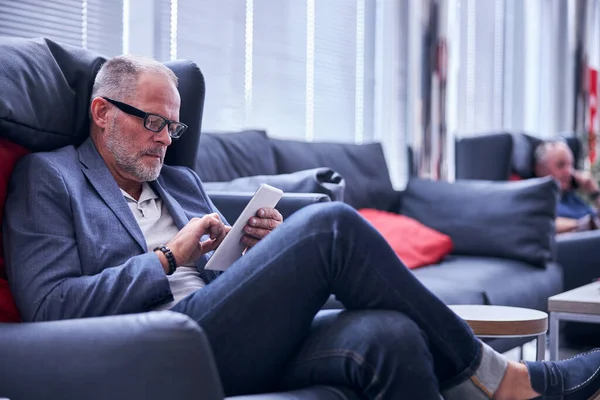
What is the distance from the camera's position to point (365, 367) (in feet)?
4.62

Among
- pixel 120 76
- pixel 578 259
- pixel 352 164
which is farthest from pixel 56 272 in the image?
pixel 578 259

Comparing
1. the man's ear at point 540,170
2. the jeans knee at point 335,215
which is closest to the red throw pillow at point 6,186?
the jeans knee at point 335,215

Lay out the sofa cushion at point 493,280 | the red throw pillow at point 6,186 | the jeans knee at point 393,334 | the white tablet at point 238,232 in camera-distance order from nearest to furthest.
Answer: the jeans knee at point 393,334, the red throw pillow at point 6,186, the white tablet at point 238,232, the sofa cushion at point 493,280

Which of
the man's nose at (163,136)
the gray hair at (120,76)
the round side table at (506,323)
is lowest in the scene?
the round side table at (506,323)

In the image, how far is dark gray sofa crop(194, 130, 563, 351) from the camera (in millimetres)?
2758

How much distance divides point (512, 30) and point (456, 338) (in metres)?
5.17

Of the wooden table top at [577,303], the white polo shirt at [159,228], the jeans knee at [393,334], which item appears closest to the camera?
the jeans knee at [393,334]

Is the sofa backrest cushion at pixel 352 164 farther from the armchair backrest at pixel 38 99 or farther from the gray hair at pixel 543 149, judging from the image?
the armchair backrest at pixel 38 99

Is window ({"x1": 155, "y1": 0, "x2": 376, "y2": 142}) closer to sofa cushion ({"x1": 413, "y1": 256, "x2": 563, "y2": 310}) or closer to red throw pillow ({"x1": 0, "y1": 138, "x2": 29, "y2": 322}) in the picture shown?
sofa cushion ({"x1": 413, "y1": 256, "x2": 563, "y2": 310})

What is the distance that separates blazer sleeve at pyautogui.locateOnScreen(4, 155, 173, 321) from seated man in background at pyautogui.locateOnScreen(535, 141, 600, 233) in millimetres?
3158

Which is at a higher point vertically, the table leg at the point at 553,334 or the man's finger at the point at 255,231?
the man's finger at the point at 255,231

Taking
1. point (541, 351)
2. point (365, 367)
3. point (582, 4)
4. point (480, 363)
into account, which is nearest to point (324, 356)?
point (365, 367)

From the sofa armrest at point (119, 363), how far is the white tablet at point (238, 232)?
18.9 inches

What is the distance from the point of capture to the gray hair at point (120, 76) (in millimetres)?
1772
